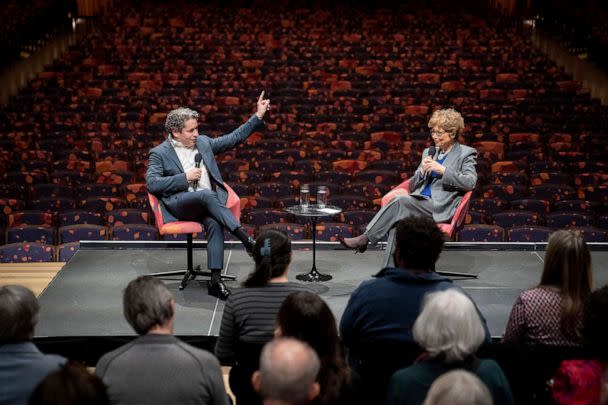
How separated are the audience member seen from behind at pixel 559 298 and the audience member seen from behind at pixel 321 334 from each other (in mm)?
729

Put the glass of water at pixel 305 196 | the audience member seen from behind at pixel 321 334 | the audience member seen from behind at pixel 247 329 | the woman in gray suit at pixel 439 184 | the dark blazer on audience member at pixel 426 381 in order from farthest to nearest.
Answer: the glass of water at pixel 305 196, the woman in gray suit at pixel 439 184, the audience member seen from behind at pixel 247 329, the audience member seen from behind at pixel 321 334, the dark blazer on audience member at pixel 426 381

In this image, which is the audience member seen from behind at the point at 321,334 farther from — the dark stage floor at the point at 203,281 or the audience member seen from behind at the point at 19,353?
the dark stage floor at the point at 203,281

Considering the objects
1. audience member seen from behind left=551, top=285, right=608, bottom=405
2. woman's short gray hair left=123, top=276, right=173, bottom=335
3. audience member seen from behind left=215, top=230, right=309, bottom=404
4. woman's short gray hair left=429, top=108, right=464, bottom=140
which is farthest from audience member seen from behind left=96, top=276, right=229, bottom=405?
woman's short gray hair left=429, top=108, right=464, bottom=140

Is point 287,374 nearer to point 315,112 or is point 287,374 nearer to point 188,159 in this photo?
point 188,159

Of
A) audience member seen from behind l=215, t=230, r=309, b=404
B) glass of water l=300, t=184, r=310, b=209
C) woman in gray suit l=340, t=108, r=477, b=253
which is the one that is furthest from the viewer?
glass of water l=300, t=184, r=310, b=209

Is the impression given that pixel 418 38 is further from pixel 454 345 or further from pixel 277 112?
pixel 454 345

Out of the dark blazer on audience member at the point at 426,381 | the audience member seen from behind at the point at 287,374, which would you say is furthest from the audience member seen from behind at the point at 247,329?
the audience member seen from behind at the point at 287,374

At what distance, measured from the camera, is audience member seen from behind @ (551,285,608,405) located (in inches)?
86.4

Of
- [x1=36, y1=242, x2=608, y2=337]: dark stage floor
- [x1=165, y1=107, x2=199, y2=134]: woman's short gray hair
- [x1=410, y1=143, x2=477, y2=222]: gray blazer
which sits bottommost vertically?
[x1=36, y1=242, x2=608, y2=337]: dark stage floor

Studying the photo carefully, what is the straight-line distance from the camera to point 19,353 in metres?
2.06

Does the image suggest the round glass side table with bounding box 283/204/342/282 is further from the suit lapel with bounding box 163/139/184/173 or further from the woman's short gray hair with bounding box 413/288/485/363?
the woman's short gray hair with bounding box 413/288/485/363

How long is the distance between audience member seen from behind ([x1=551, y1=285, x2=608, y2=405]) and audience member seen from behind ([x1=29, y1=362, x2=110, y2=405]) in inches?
52.3

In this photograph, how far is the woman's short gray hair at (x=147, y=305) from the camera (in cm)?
214

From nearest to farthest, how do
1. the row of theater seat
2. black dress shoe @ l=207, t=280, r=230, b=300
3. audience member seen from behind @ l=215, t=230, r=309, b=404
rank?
audience member seen from behind @ l=215, t=230, r=309, b=404 → black dress shoe @ l=207, t=280, r=230, b=300 → the row of theater seat
